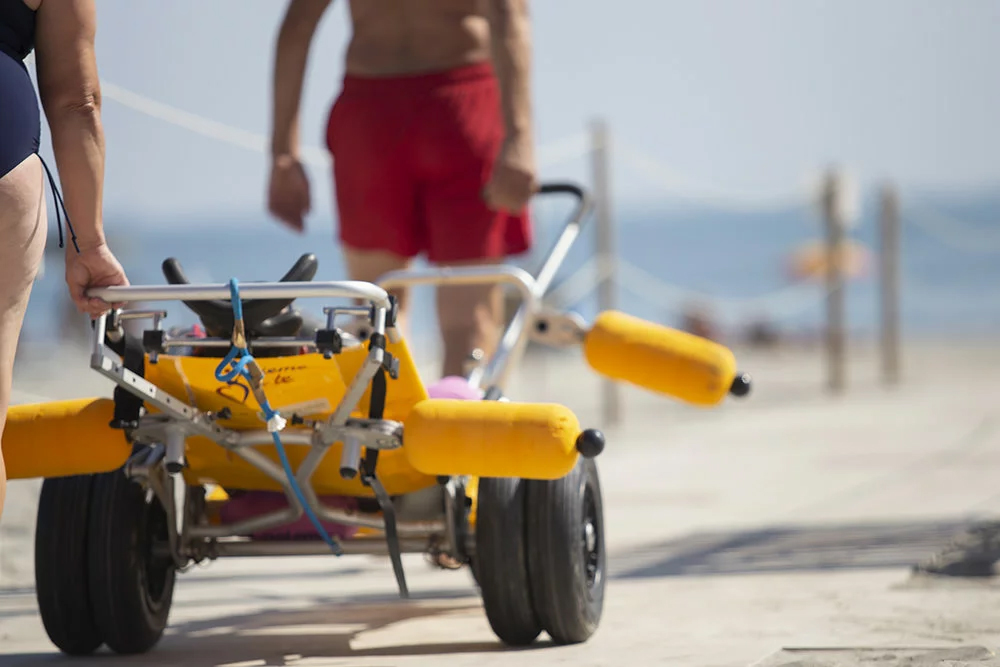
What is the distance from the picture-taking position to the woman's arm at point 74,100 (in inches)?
88.0

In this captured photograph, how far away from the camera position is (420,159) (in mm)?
3705

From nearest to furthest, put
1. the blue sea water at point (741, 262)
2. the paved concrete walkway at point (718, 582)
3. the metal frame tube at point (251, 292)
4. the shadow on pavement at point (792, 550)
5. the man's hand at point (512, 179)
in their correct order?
the metal frame tube at point (251, 292), the paved concrete walkway at point (718, 582), the man's hand at point (512, 179), the shadow on pavement at point (792, 550), the blue sea water at point (741, 262)

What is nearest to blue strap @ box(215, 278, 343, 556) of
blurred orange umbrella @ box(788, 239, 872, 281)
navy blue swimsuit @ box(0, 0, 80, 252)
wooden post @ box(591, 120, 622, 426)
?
navy blue swimsuit @ box(0, 0, 80, 252)

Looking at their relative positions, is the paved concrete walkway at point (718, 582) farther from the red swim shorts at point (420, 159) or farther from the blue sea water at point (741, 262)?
the blue sea water at point (741, 262)

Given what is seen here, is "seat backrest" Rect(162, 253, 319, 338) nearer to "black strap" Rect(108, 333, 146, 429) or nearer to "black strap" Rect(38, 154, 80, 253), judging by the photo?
"black strap" Rect(108, 333, 146, 429)

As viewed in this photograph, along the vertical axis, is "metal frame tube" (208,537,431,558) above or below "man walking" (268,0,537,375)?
below

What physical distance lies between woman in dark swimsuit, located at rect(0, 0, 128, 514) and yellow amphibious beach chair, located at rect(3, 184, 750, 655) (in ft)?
0.39

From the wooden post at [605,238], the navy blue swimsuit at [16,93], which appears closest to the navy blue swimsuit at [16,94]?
the navy blue swimsuit at [16,93]

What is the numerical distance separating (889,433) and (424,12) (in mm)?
3939

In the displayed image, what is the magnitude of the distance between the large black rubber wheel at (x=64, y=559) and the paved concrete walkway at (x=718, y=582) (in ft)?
0.28

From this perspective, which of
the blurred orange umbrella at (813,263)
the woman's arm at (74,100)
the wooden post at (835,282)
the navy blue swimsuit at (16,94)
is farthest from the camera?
the blurred orange umbrella at (813,263)

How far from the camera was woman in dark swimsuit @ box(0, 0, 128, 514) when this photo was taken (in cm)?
211

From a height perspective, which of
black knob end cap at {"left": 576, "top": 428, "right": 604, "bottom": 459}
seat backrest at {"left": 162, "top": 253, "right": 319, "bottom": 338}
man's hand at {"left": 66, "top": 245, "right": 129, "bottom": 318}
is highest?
man's hand at {"left": 66, "top": 245, "right": 129, "bottom": 318}

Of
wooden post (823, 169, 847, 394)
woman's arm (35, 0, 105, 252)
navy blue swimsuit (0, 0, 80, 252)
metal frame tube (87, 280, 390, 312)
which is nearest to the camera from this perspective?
navy blue swimsuit (0, 0, 80, 252)
